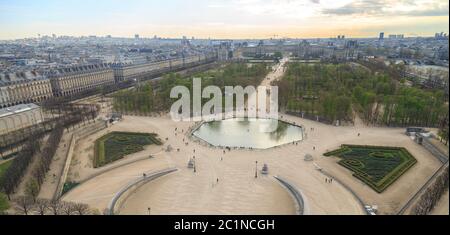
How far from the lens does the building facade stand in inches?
1743

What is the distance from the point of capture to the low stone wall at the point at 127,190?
24633 millimetres

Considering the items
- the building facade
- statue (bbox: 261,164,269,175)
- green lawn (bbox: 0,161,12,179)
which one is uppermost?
the building facade

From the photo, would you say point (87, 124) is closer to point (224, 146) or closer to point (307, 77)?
point (224, 146)

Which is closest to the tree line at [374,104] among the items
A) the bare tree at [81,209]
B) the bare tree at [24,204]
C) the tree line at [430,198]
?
the tree line at [430,198]

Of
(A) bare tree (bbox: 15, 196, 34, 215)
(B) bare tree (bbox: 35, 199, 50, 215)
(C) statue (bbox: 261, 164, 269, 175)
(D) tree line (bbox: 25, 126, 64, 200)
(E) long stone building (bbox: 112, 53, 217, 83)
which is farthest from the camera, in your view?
(E) long stone building (bbox: 112, 53, 217, 83)

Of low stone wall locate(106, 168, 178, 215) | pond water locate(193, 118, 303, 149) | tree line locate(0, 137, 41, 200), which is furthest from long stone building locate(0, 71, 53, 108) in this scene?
low stone wall locate(106, 168, 178, 215)

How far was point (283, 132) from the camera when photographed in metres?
44.8

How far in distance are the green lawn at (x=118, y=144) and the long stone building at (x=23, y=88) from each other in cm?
3253

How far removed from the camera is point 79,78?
77.1 metres

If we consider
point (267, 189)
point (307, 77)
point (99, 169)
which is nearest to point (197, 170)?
point (267, 189)

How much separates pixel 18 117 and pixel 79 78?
3266cm

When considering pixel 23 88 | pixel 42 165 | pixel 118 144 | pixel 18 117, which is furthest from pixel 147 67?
pixel 42 165

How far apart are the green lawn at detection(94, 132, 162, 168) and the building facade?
15038mm

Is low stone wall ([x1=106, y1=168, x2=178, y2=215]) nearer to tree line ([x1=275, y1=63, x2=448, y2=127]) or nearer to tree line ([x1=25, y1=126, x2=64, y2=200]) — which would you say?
tree line ([x1=25, y1=126, x2=64, y2=200])
